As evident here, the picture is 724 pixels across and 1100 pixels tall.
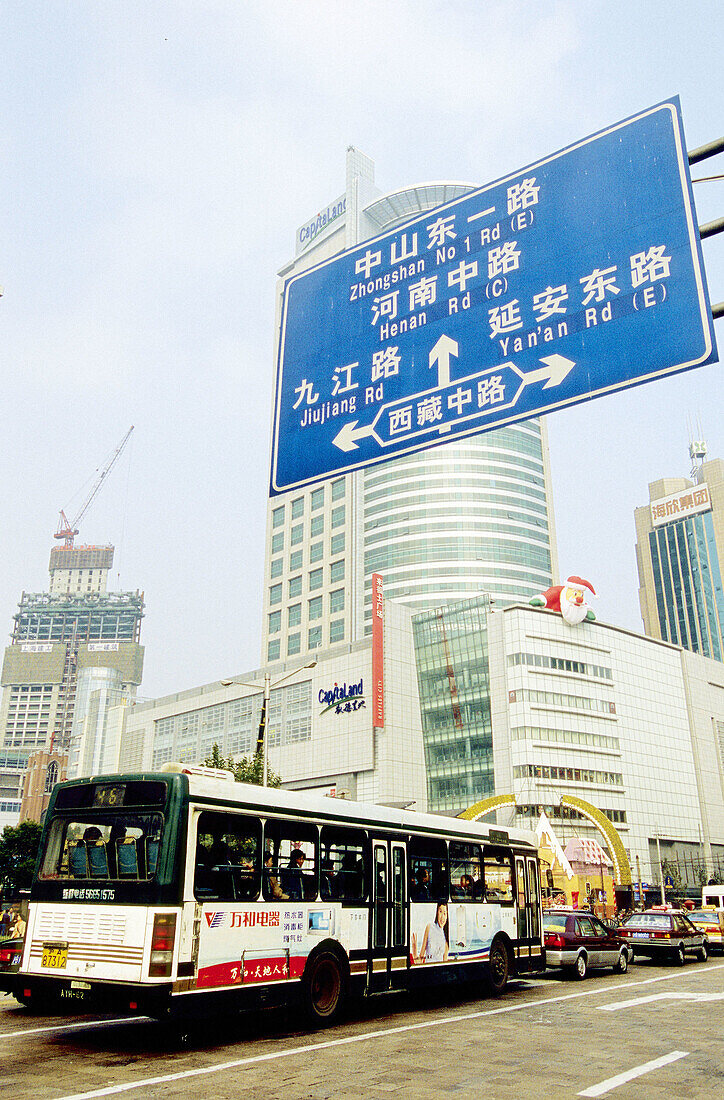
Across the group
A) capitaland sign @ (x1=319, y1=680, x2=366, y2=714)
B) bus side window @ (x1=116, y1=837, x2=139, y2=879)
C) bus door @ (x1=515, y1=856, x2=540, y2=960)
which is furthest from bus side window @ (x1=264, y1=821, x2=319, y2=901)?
capitaland sign @ (x1=319, y1=680, x2=366, y2=714)

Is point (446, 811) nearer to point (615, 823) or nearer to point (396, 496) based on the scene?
point (615, 823)

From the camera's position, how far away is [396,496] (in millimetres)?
117000

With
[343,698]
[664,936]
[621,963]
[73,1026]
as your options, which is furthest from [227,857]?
[343,698]

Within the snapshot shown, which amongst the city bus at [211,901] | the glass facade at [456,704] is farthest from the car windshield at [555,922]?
the glass facade at [456,704]

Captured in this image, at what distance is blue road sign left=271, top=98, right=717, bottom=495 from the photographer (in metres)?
8.73

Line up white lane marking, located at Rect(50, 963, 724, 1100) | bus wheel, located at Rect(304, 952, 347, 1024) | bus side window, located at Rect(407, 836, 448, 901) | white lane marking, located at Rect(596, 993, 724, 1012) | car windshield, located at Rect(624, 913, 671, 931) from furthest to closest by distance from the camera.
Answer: car windshield, located at Rect(624, 913, 671, 931) < bus side window, located at Rect(407, 836, 448, 901) < white lane marking, located at Rect(596, 993, 724, 1012) < bus wheel, located at Rect(304, 952, 347, 1024) < white lane marking, located at Rect(50, 963, 724, 1100)

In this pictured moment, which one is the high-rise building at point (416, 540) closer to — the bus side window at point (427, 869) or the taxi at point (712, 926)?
the taxi at point (712, 926)

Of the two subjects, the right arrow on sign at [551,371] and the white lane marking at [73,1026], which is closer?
the right arrow on sign at [551,371]

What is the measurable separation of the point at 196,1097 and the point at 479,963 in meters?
10.00

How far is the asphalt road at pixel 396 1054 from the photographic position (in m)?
8.14

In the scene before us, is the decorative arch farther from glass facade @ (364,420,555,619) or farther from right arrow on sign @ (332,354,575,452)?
right arrow on sign @ (332,354,575,452)

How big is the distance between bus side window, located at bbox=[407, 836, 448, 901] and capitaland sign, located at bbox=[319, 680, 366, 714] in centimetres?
6564

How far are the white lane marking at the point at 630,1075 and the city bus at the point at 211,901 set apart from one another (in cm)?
448

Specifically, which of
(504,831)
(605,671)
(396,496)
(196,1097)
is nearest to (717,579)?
(396,496)
